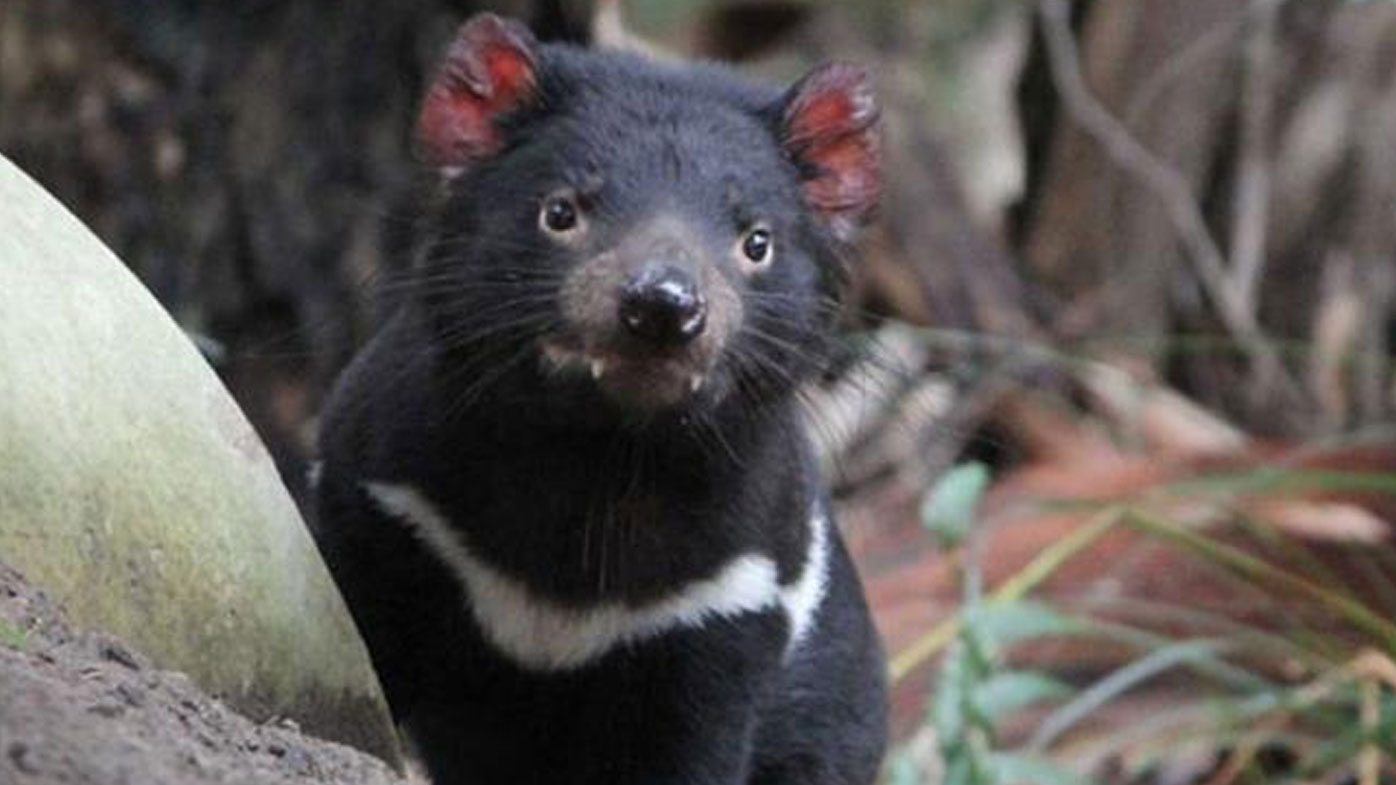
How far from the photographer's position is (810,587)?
4582 millimetres

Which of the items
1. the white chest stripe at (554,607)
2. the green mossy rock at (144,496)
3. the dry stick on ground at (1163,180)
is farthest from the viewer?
the dry stick on ground at (1163,180)

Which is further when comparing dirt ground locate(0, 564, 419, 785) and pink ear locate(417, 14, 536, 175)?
pink ear locate(417, 14, 536, 175)

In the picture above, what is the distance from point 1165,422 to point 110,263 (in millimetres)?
4935

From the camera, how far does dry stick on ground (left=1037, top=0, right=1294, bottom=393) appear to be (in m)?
8.87

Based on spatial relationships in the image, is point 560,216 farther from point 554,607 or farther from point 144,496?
point 144,496

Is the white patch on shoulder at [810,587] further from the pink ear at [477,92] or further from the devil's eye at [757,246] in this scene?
the pink ear at [477,92]

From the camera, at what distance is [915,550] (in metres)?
7.55

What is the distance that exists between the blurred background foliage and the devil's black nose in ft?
2.36

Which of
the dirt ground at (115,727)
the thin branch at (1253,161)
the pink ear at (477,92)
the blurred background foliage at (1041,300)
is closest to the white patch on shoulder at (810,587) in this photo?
the blurred background foliage at (1041,300)

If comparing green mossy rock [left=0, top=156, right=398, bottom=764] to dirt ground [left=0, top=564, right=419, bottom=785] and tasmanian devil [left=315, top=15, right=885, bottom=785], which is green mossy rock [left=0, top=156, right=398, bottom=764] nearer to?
dirt ground [left=0, top=564, right=419, bottom=785]

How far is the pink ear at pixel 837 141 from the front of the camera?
4.39m

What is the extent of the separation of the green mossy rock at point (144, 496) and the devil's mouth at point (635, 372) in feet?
1.26

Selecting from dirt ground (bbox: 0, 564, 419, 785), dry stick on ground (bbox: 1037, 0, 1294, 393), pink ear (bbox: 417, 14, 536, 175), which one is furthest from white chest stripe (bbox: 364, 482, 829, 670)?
dry stick on ground (bbox: 1037, 0, 1294, 393)

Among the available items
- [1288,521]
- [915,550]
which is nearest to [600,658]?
Answer: [1288,521]
